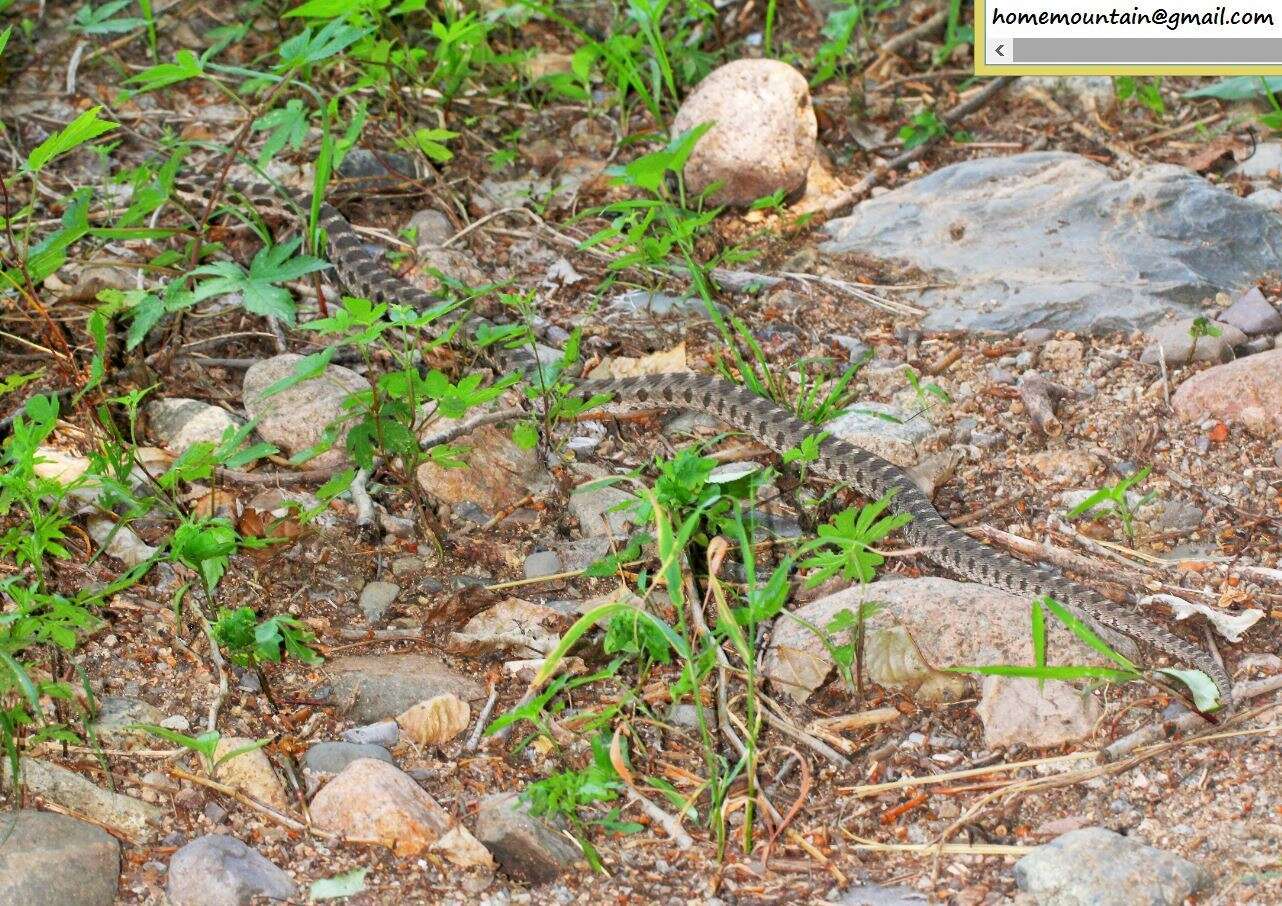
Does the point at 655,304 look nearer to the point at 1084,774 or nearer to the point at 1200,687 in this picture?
the point at 1200,687

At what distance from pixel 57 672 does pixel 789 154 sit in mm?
5750

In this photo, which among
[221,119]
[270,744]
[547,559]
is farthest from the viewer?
[221,119]

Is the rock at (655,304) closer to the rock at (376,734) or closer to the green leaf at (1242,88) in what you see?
the rock at (376,734)

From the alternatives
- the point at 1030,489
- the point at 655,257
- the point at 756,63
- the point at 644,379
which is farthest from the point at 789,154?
the point at 1030,489

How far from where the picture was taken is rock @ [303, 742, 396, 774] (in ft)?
17.3

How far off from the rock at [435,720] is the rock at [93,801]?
95 centimetres

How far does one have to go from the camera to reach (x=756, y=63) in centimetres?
940

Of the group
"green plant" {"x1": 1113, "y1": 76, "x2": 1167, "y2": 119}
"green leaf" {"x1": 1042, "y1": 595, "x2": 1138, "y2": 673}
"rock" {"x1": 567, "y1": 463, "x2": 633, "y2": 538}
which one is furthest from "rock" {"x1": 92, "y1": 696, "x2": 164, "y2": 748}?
"green plant" {"x1": 1113, "y1": 76, "x2": 1167, "y2": 119}

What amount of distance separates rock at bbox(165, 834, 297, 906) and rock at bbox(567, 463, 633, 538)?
243 cm

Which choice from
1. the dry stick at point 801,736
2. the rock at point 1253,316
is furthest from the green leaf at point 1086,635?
the rock at point 1253,316

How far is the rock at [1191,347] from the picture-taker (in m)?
7.79

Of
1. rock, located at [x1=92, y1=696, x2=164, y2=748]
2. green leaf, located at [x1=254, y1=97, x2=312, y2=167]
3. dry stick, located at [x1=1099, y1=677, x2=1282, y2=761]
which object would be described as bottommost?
dry stick, located at [x1=1099, y1=677, x2=1282, y2=761]

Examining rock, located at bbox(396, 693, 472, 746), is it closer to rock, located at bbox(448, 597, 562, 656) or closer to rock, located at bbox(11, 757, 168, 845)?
rock, located at bbox(448, 597, 562, 656)

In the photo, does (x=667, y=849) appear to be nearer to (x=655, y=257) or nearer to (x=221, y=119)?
(x=655, y=257)
